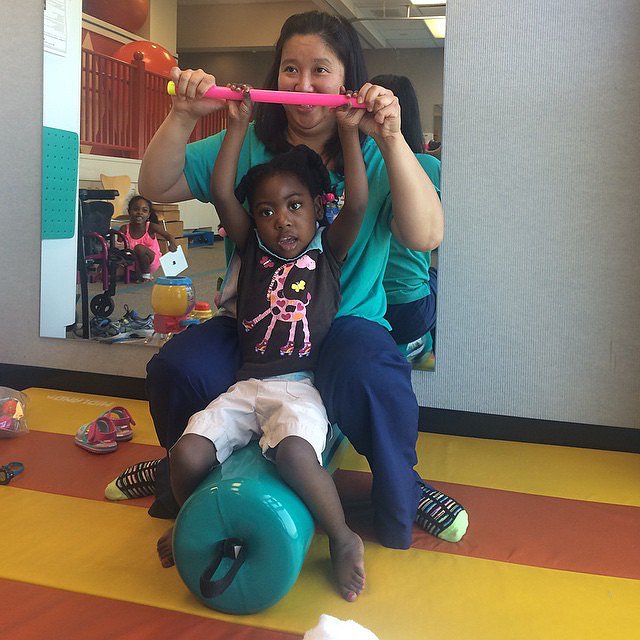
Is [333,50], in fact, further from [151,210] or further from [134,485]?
[134,485]

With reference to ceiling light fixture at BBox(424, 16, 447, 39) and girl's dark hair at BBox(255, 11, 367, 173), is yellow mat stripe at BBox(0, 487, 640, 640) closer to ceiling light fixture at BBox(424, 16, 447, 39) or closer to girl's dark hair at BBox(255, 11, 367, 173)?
girl's dark hair at BBox(255, 11, 367, 173)

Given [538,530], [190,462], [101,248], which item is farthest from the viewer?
[101,248]

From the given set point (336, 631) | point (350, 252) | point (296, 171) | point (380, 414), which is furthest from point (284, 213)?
point (336, 631)

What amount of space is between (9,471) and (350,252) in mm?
1017

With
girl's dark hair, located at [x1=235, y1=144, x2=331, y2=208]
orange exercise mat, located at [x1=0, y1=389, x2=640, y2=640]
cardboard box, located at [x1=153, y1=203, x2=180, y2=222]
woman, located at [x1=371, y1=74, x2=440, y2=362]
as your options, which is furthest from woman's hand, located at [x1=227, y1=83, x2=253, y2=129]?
orange exercise mat, located at [x1=0, y1=389, x2=640, y2=640]

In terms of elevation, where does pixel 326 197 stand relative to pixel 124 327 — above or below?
above

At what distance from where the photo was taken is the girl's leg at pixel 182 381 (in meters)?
1.57

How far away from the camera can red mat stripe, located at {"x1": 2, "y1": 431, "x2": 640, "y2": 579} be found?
1560 millimetres

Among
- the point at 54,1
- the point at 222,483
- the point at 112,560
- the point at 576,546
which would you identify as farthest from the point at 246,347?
the point at 54,1

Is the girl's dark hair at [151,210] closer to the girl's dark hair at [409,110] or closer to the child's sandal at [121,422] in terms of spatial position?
the child's sandal at [121,422]

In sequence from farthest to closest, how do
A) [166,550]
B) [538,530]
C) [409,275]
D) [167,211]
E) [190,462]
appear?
[167,211] < [409,275] < [538,530] < [166,550] < [190,462]

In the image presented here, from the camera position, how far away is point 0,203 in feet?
8.66

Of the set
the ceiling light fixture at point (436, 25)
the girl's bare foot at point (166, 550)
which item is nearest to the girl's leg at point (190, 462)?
the girl's bare foot at point (166, 550)

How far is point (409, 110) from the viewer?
7.01 feet
